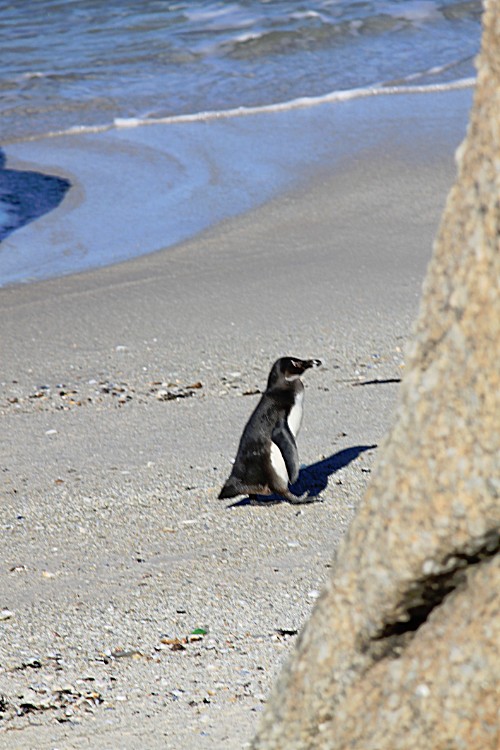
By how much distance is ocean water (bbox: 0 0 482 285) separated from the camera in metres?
11.3

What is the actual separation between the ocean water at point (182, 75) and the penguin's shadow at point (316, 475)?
14.6 ft

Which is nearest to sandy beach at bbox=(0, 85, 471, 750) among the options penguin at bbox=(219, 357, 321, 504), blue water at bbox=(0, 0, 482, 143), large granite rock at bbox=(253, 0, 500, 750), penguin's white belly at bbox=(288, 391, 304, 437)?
penguin at bbox=(219, 357, 321, 504)

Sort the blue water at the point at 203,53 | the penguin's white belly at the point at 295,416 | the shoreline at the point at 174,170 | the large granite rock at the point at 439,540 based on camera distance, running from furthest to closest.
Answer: the blue water at the point at 203,53 < the shoreline at the point at 174,170 < the penguin's white belly at the point at 295,416 < the large granite rock at the point at 439,540

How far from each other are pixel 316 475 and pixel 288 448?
1.39 ft

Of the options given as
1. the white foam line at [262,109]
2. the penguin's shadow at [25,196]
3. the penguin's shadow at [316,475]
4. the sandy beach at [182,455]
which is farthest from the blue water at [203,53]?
the penguin's shadow at [316,475]

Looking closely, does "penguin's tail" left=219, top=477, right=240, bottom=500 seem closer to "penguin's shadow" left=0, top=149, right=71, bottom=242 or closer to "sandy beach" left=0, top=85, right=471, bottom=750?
"sandy beach" left=0, top=85, right=471, bottom=750

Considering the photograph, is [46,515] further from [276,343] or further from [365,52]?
[365,52]

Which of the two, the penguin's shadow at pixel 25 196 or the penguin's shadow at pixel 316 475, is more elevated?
the penguin's shadow at pixel 316 475

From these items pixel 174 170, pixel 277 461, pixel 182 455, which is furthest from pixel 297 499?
pixel 174 170

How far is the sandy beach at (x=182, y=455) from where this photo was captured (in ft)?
11.3

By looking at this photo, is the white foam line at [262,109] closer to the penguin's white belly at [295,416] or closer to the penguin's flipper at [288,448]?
the penguin's white belly at [295,416]

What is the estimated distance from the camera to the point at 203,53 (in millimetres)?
18453

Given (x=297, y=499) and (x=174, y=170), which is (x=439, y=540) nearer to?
(x=297, y=499)

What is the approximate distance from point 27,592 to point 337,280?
437 centimetres
